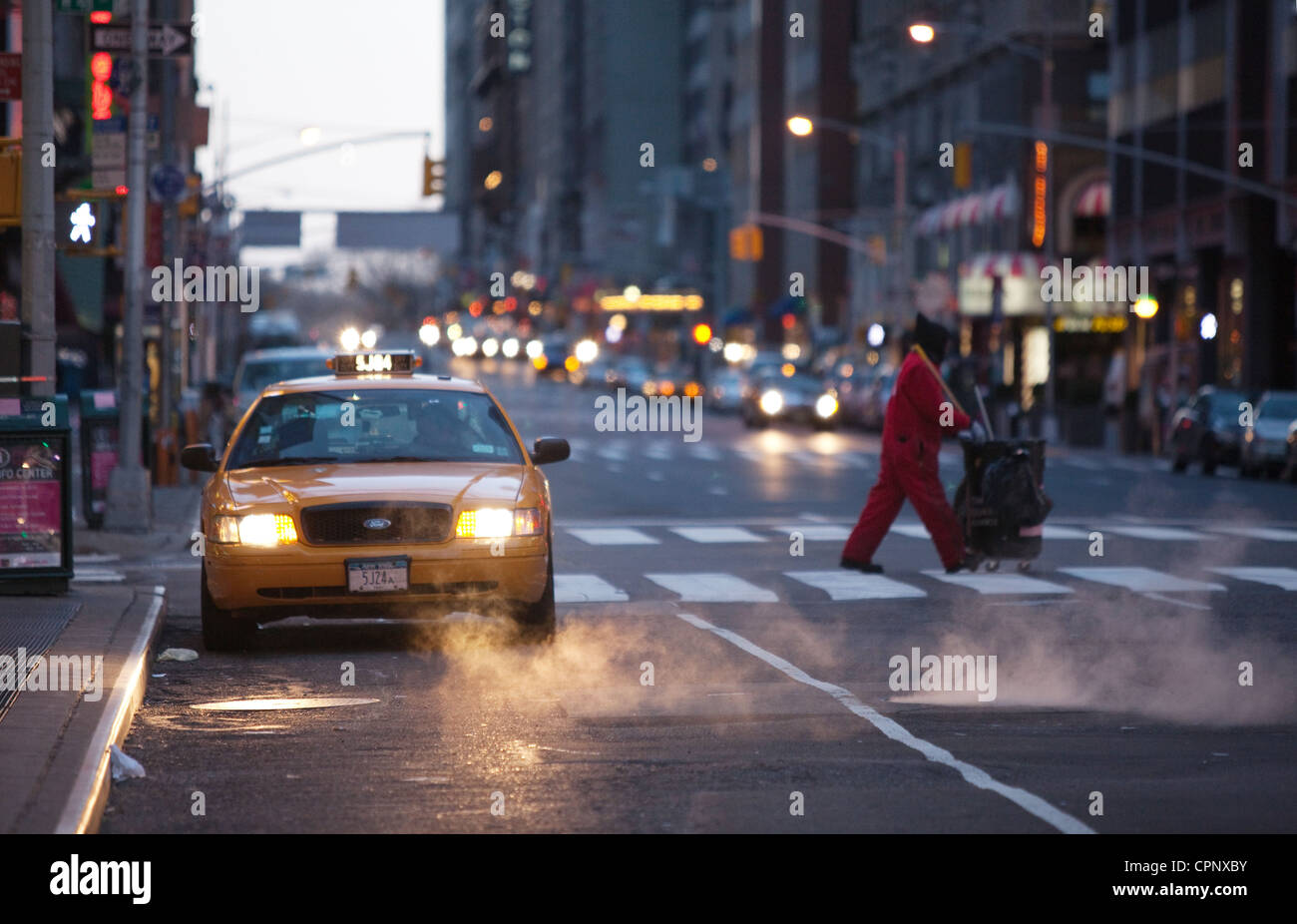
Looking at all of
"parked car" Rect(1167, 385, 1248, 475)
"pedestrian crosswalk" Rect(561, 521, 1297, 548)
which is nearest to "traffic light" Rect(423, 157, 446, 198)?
"parked car" Rect(1167, 385, 1248, 475)

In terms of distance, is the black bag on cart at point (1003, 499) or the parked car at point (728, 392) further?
the parked car at point (728, 392)

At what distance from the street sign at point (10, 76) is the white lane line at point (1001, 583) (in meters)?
7.81

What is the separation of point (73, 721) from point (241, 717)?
124cm

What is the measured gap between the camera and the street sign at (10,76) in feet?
55.3

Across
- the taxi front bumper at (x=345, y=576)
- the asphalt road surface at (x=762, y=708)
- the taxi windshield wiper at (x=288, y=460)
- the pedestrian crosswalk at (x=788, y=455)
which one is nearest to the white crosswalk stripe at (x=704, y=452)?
the pedestrian crosswalk at (x=788, y=455)

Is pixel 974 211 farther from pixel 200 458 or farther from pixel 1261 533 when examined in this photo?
pixel 200 458

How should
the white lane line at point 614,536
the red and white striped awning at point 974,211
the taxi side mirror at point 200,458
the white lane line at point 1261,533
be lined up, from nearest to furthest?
1. the taxi side mirror at point 200,458
2. the white lane line at point 614,536
3. the white lane line at point 1261,533
4. the red and white striped awning at point 974,211

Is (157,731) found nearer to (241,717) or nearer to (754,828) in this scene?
(241,717)

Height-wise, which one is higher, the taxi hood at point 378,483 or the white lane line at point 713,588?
the taxi hood at point 378,483

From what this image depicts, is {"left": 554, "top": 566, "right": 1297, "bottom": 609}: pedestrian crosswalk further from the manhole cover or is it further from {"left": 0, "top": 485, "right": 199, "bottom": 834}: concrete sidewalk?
the manhole cover

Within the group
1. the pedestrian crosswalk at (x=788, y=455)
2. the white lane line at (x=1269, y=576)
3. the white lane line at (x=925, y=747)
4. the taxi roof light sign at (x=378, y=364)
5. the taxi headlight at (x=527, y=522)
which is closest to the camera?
the white lane line at (x=925, y=747)

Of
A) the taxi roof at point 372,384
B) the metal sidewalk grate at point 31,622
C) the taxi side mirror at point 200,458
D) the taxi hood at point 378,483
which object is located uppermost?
the taxi roof at point 372,384

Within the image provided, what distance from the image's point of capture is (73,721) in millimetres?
9180

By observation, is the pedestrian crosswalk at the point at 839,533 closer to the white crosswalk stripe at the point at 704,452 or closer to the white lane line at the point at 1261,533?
the white lane line at the point at 1261,533
